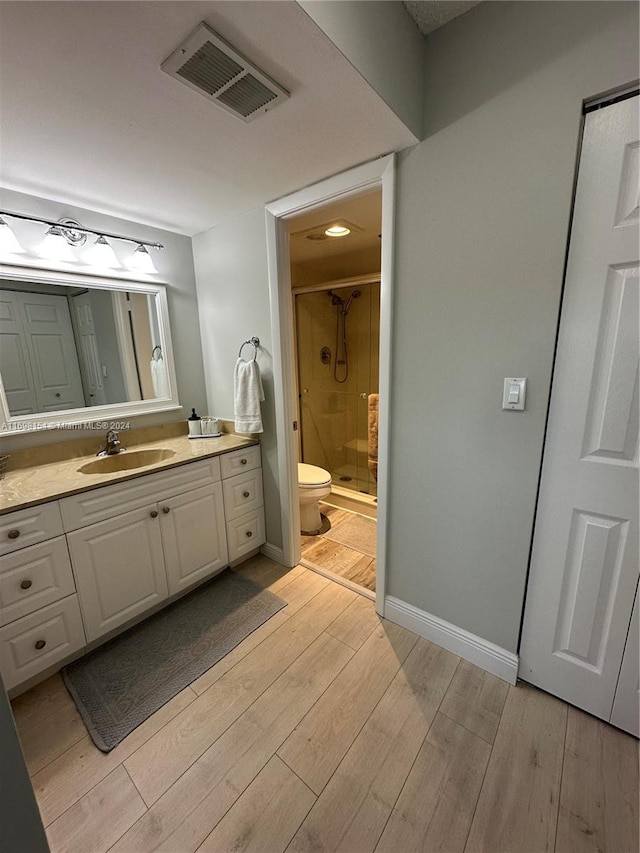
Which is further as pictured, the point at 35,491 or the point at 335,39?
the point at 35,491

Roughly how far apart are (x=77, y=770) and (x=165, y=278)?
2.38 m

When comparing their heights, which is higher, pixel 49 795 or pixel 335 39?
pixel 335 39

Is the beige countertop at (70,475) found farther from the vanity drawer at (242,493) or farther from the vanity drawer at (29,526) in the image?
the vanity drawer at (242,493)

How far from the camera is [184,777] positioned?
1.17 meters

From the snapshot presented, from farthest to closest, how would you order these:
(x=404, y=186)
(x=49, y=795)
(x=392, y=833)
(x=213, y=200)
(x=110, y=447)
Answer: (x=110, y=447) < (x=213, y=200) < (x=404, y=186) < (x=49, y=795) < (x=392, y=833)

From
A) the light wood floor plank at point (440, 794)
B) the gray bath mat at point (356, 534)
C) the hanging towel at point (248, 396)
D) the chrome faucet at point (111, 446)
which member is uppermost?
the hanging towel at point (248, 396)

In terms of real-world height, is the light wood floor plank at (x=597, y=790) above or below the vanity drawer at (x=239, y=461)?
below

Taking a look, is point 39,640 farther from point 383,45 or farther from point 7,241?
point 383,45

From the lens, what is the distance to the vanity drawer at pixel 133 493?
1.47 m

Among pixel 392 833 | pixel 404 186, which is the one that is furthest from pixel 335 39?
pixel 392 833

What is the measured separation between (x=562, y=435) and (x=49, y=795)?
211 cm

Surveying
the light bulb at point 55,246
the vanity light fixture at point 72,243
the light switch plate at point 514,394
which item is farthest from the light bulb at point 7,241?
the light switch plate at point 514,394

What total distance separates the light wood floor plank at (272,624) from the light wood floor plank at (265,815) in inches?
18.0

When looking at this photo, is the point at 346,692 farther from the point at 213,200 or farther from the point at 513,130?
the point at 213,200
